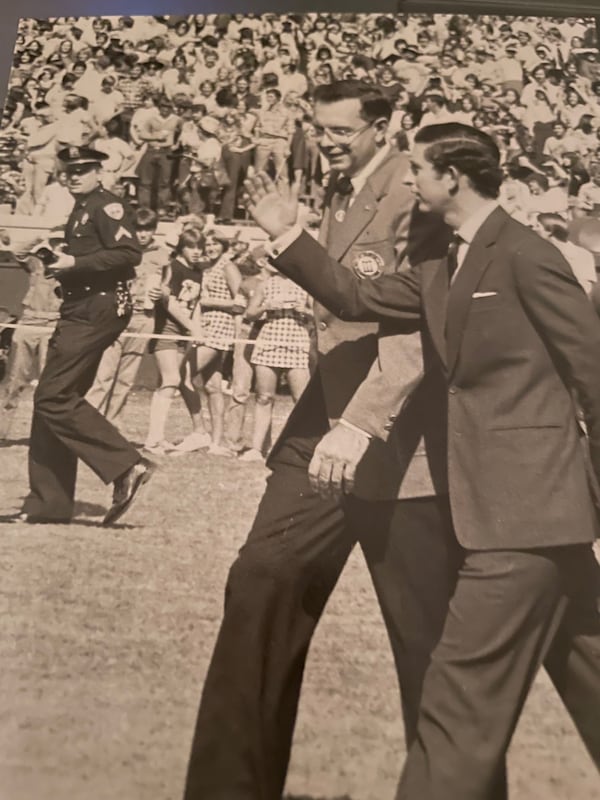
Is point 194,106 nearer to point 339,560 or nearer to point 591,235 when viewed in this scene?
point 591,235

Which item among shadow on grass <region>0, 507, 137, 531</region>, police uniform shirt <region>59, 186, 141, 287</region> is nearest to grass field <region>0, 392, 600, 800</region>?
shadow on grass <region>0, 507, 137, 531</region>

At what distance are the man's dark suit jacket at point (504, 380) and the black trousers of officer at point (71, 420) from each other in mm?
839

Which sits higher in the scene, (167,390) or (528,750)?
(167,390)

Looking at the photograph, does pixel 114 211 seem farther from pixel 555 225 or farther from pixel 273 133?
pixel 555 225

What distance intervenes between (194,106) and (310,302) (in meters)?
0.99

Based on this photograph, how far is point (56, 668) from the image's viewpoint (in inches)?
95.0

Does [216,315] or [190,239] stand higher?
[190,239]

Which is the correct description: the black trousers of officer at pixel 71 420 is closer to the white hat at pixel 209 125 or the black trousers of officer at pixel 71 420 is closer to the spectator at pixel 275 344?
the spectator at pixel 275 344

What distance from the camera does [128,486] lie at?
2.68 meters

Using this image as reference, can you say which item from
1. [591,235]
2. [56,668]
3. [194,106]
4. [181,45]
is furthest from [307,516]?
[181,45]

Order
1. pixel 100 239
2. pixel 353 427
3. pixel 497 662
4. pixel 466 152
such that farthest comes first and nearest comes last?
pixel 100 239 < pixel 466 152 < pixel 353 427 < pixel 497 662

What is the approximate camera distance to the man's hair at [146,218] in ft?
9.84

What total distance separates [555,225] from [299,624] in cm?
155

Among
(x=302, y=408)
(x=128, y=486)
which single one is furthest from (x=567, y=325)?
(x=128, y=486)
